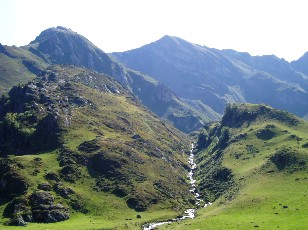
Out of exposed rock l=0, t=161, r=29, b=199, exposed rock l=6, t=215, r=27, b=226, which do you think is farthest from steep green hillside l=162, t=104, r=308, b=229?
exposed rock l=0, t=161, r=29, b=199

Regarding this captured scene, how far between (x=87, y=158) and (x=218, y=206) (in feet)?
220

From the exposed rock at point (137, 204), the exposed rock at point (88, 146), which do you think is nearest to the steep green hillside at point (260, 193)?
the exposed rock at point (137, 204)

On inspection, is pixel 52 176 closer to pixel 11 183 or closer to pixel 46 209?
pixel 11 183

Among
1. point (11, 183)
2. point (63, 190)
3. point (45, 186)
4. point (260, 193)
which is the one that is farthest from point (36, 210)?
point (260, 193)

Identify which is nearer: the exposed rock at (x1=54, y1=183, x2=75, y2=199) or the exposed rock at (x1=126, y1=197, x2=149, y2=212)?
the exposed rock at (x1=54, y1=183, x2=75, y2=199)

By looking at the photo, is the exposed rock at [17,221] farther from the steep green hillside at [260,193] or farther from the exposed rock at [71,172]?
the steep green hillside at [260,193]

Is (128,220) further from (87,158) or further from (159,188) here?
(87,158)

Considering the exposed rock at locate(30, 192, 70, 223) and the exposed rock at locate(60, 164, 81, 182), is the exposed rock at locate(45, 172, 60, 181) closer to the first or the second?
the exposed rock at locate(60, 164, 81, 182)

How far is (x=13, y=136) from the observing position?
652 ft

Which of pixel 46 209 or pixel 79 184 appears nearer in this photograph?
pixel 46 209

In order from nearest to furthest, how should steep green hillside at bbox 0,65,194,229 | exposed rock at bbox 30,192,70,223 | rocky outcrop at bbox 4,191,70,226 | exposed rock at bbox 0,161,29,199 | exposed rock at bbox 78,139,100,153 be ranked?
rocky outcrop at bbox 4,191,70,226, exposed rock at bbox 30,192,70,223, steep green hillside at bbox 0,65,194,229, exposed rock at bbox 0,161,29,199, exposed rock at bbox 78,139,100,153

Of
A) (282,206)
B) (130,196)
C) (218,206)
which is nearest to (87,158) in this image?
(130,196)

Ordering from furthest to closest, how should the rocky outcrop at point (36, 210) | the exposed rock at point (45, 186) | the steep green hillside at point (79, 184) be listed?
1. the exposed rock at point (45, 186)
2. the steep green hillside at point (79, 184)
3. the rocky outcrop at point (36, 210)

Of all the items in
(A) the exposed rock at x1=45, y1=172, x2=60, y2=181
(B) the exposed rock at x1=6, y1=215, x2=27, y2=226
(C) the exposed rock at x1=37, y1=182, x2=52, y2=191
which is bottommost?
(B) the exposed rock at x1=6, y1=215, x2=27, y2=226
